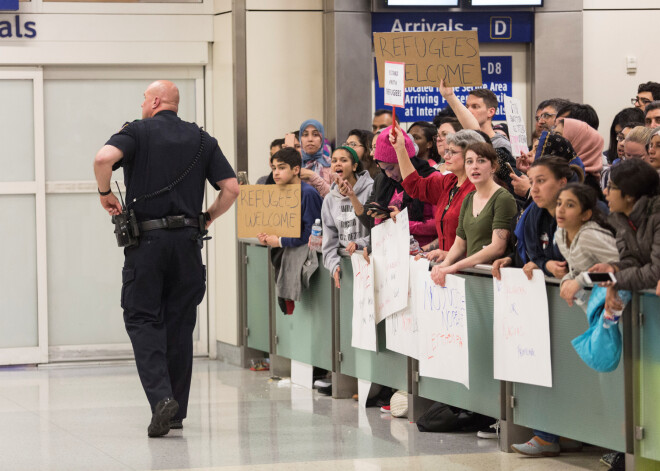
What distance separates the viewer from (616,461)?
6.16 metres

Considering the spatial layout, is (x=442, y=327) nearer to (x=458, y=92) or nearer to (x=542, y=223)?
(x=542, y=223)

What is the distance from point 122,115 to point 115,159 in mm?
3817

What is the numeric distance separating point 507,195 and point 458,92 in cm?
397

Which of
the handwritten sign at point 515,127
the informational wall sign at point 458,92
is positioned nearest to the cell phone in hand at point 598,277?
the handwritten sign at point 515,127

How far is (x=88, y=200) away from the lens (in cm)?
1078

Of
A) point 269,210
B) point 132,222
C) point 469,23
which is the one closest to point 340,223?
point 269,210

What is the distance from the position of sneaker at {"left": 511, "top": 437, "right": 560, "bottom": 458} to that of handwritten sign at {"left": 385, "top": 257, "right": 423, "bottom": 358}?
1064mm

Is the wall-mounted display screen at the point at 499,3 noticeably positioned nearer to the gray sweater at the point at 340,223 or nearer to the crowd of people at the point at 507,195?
the crowd of people at the point at 507,195

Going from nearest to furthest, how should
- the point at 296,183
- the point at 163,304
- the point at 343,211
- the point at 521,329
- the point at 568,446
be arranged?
1. the point at 521,329
2. the point at 568,446
3. the point at 163,304
4. the point at 343,211
5. the point at 296,183

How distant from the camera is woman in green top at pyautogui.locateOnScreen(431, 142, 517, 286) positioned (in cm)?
672

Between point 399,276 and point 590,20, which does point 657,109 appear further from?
point 590,20

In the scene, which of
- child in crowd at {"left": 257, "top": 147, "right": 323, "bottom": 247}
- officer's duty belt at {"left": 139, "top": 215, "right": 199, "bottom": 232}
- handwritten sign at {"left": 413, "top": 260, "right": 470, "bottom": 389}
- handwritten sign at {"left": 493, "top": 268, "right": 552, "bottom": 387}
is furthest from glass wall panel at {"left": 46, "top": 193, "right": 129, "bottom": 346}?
handwritten sign at {"left": 493, "top": 268, "right": 552, "bottom": 387}

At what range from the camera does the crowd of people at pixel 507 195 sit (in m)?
5.75

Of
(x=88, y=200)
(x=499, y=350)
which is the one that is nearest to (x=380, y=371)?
(x=499, y=350)
